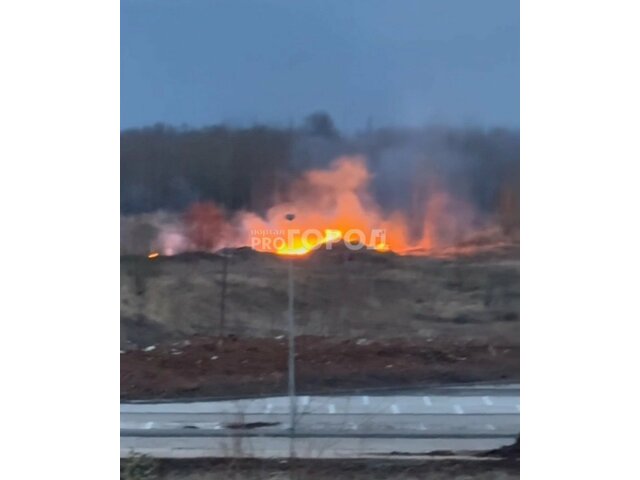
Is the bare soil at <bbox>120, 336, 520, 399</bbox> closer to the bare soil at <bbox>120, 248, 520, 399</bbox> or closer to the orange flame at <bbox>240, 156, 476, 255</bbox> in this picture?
the bare soil at <bbox>120, 248, 520, 399</bbox>

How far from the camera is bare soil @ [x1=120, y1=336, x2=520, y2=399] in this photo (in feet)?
12.7

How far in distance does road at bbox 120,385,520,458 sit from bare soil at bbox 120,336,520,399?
67mm

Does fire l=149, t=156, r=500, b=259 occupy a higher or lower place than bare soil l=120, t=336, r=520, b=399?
higher

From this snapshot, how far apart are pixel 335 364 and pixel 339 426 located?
0.32 metres

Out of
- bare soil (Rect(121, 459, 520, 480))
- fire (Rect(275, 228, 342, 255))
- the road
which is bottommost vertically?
bare soil (Rect(121, 459, 520, 480))

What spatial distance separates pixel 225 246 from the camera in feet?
12.8

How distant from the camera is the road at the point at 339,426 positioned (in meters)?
3.86

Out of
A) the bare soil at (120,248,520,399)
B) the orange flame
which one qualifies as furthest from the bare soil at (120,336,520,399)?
the orange flame

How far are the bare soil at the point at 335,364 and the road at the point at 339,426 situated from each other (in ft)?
0.22
